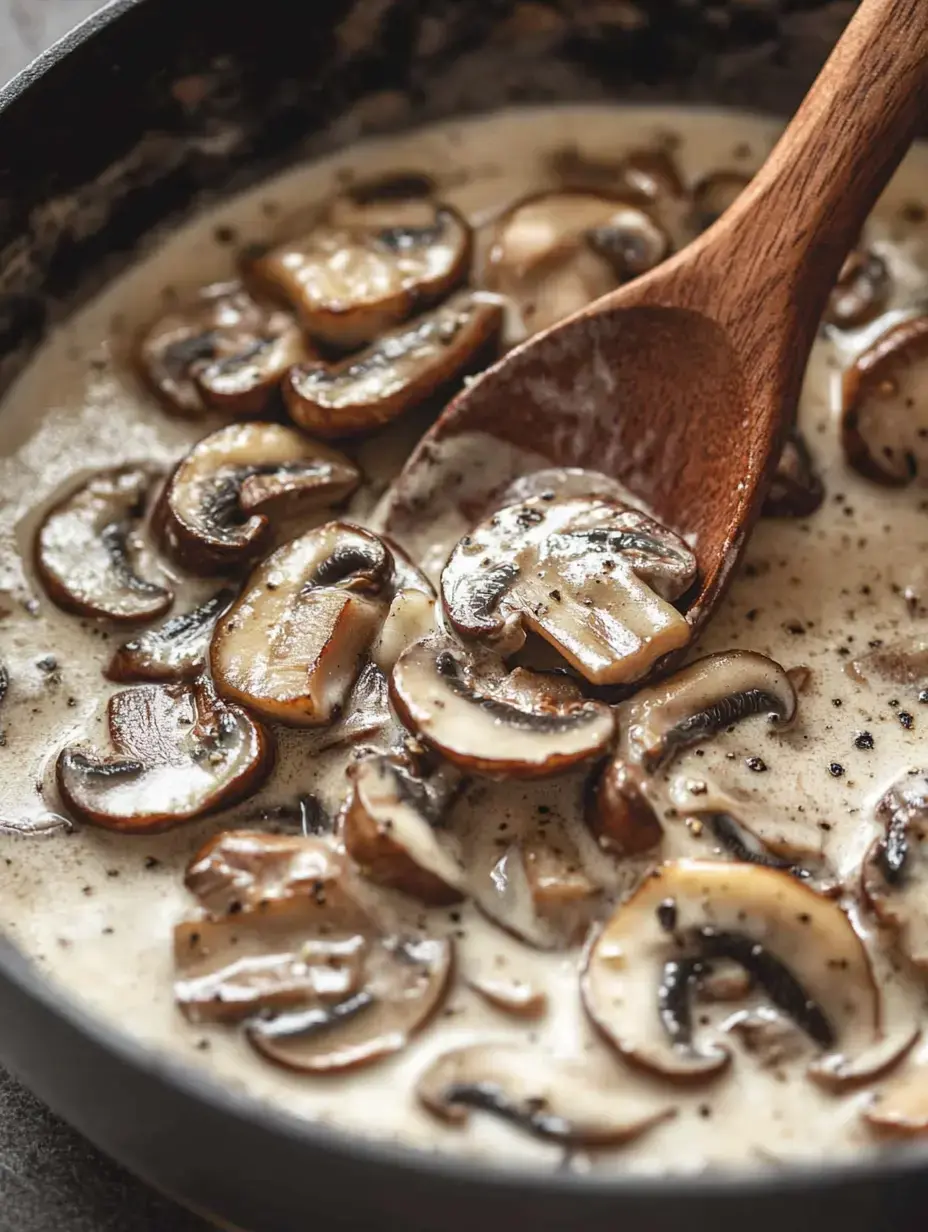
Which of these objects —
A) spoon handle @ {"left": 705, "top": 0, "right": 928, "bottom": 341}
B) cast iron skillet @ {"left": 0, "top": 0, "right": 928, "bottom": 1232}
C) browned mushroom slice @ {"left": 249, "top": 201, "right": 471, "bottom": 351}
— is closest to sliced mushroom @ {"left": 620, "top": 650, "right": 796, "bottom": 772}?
spoon handle @ {"left": 705, "top": 0, "right": 928, "bottom": 341}

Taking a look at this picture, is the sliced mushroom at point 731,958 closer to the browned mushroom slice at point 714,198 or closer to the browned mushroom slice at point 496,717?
the browned mushroom slice at point 496,717

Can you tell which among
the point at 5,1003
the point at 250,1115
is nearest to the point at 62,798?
the point at 5,1003

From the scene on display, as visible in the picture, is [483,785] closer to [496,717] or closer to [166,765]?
[496,717]

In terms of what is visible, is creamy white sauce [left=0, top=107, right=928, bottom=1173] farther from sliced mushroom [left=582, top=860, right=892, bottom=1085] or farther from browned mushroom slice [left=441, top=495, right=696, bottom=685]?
browned mushroom slice [left=441, top=495, right=696, bottom=685]

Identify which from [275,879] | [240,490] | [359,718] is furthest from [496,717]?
[240,490]

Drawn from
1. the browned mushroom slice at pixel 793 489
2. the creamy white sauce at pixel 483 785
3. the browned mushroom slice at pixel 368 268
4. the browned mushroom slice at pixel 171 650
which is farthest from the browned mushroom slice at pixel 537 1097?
the browned mushroom slice at pixel 368 268

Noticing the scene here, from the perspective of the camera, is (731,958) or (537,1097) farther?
(731,958)

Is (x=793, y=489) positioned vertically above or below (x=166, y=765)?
below
